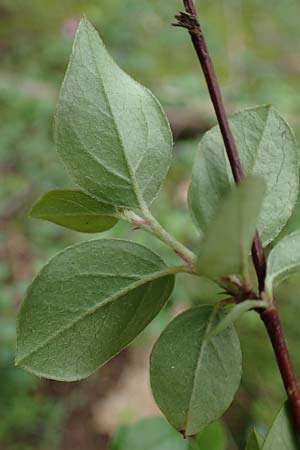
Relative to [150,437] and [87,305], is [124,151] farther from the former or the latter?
[150,437]

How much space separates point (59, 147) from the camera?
0.27 metres

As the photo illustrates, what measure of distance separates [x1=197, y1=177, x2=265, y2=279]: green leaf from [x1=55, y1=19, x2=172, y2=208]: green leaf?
0.07 m

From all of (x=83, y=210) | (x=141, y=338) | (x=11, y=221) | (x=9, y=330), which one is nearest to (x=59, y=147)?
(x=83, y=210)

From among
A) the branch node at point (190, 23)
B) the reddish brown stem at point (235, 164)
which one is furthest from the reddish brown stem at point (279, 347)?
the branch node at point (190, 23)

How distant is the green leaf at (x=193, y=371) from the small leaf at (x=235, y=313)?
1.1 inches

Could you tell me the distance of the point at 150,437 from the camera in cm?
42

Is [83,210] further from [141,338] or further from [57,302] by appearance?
[141,338]

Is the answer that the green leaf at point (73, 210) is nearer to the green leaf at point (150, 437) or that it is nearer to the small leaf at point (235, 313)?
the small leaf at point (235, 313)

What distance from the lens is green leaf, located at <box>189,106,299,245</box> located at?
0.28m

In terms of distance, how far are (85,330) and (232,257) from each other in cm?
9

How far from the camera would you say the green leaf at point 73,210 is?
271mm

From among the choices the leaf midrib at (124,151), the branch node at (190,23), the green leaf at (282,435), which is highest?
the branch node at (190,23)

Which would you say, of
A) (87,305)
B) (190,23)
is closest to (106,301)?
(87,305)

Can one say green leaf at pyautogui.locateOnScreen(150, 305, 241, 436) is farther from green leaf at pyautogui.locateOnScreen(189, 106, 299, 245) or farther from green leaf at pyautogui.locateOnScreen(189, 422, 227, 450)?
green leaf at pyautogui.locateOnScreen(189, 422, 227, 450)
